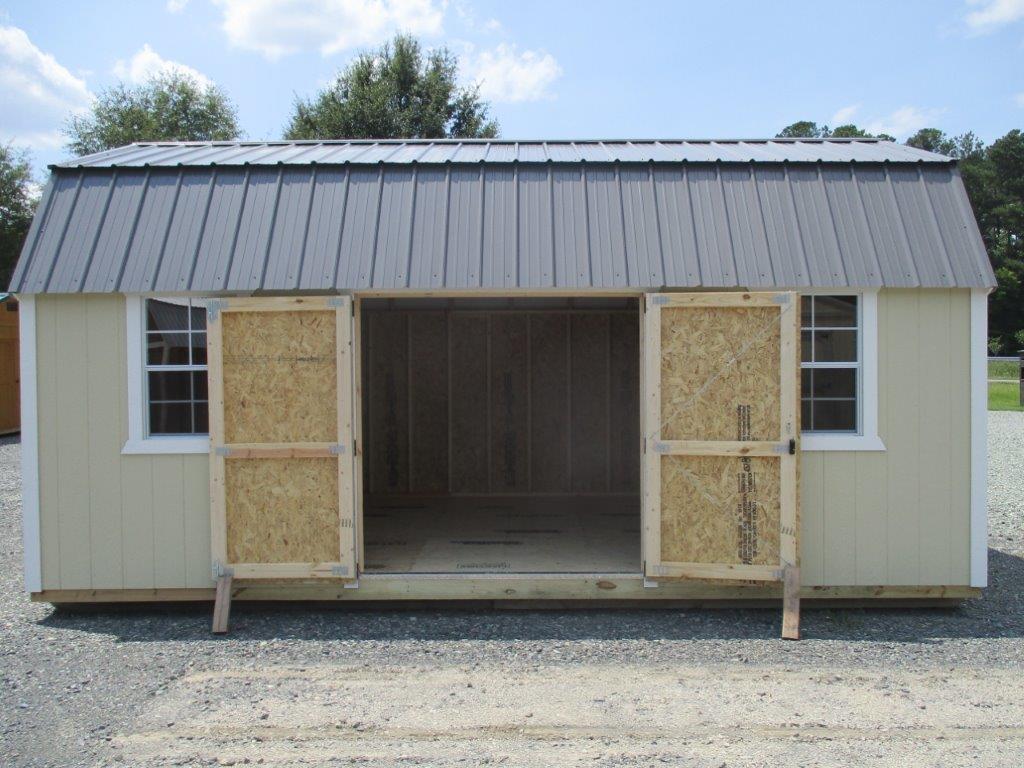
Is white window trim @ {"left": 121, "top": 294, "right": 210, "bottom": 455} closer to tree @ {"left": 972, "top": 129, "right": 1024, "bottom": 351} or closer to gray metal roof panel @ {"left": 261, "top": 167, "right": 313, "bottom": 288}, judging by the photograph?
gray metal roof panel @ {"left": 261, "top": 167, "right": 313, "bottom": 288}

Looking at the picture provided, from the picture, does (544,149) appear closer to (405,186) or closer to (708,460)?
(405,186)

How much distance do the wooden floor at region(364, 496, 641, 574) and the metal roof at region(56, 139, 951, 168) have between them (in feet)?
11.0

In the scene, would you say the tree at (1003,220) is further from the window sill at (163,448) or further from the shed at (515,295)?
the window sill at (163,448)

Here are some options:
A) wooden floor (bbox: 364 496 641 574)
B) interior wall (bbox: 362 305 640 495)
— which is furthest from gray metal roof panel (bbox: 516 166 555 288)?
interior wall (bbox: 362 305 640 495)

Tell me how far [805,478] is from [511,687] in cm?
289

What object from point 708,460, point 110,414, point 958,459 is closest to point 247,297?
point 110,414

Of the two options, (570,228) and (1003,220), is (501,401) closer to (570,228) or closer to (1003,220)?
(570,228)

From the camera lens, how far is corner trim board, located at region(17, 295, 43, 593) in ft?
22.2

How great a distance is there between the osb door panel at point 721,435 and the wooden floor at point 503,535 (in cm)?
68

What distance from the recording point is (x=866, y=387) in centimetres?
678

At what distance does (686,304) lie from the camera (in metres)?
6.63

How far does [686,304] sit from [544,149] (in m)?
2.76

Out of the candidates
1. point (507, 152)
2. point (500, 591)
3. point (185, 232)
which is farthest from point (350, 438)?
point (507, 152)

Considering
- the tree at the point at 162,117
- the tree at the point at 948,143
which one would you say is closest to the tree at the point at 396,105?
the tree at the point at 162,117
